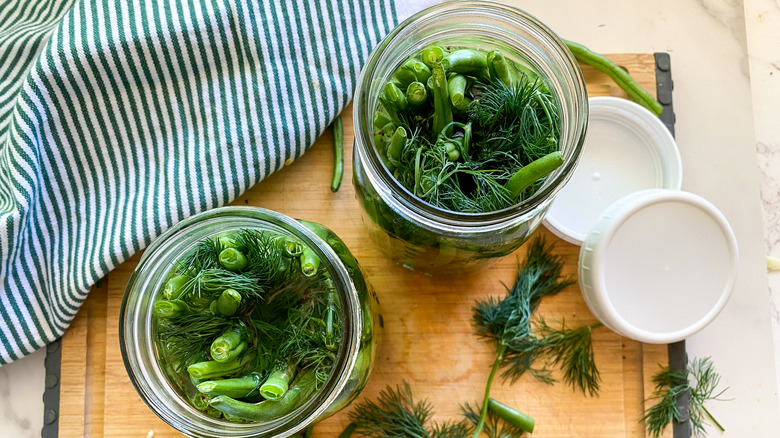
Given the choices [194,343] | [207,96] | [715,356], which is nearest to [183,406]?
[194,343]

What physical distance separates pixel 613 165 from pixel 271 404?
0.60 metres

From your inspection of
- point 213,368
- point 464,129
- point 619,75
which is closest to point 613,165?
point 619,75

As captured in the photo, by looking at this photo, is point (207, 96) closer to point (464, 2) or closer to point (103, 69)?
point (103, 69)

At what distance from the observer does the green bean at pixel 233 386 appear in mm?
573


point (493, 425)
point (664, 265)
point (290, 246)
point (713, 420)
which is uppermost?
point (290, 246)

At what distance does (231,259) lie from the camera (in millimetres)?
595

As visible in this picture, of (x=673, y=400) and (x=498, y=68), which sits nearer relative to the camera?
(x=498, y=68)

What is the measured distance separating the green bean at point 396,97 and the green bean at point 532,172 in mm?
128

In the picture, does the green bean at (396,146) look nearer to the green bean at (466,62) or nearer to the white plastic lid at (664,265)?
the green bean at (466,62)

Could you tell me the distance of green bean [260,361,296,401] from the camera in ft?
1.87

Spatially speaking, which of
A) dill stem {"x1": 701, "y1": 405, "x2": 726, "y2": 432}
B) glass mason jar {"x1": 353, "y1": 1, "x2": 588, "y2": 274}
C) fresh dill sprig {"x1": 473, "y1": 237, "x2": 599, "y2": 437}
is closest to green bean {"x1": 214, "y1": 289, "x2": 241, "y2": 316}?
glass mason jar {"x1": 353, "y1": 1, "x2": 588, "y2": 274}

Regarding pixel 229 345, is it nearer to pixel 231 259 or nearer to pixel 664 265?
pixel 231 259

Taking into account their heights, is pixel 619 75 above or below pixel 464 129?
below

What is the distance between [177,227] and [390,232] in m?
0.23
